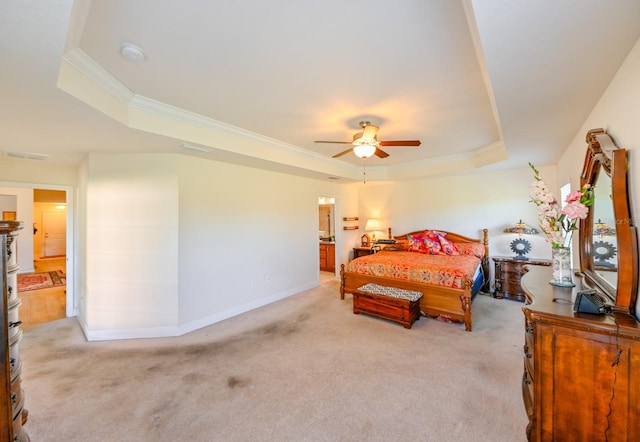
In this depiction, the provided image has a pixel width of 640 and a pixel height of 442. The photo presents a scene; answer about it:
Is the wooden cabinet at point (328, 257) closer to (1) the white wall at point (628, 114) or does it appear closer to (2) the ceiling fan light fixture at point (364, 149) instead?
(2) the ceiling fan light fixture at point (364, 149)

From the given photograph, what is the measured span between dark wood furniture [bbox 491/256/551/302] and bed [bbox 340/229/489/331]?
0.85ft

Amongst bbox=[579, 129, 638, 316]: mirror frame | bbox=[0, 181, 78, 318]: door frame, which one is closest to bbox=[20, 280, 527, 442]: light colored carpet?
bbox=[0, 181, 78, 318]: door frame

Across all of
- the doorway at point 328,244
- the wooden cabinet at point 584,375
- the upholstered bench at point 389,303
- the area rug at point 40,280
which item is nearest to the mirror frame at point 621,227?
the wooden cabinet at point 584,375

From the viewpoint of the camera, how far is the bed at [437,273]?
3.60 m

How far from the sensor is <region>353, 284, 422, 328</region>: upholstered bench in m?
3.57

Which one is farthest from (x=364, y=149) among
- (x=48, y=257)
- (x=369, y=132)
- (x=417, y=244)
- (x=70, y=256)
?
(x=48, y=257)

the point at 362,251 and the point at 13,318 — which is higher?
the point at 13,318

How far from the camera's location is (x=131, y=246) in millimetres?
3443

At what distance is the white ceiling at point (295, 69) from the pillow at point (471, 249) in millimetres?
2125

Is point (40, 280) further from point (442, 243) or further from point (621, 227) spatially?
point (621, 227)

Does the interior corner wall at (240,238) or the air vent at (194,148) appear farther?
the interior corner wall at (240,238)

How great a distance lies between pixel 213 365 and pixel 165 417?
0.71 meters

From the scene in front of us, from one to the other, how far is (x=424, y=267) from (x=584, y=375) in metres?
2.67

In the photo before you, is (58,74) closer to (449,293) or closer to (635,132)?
(635,132)
